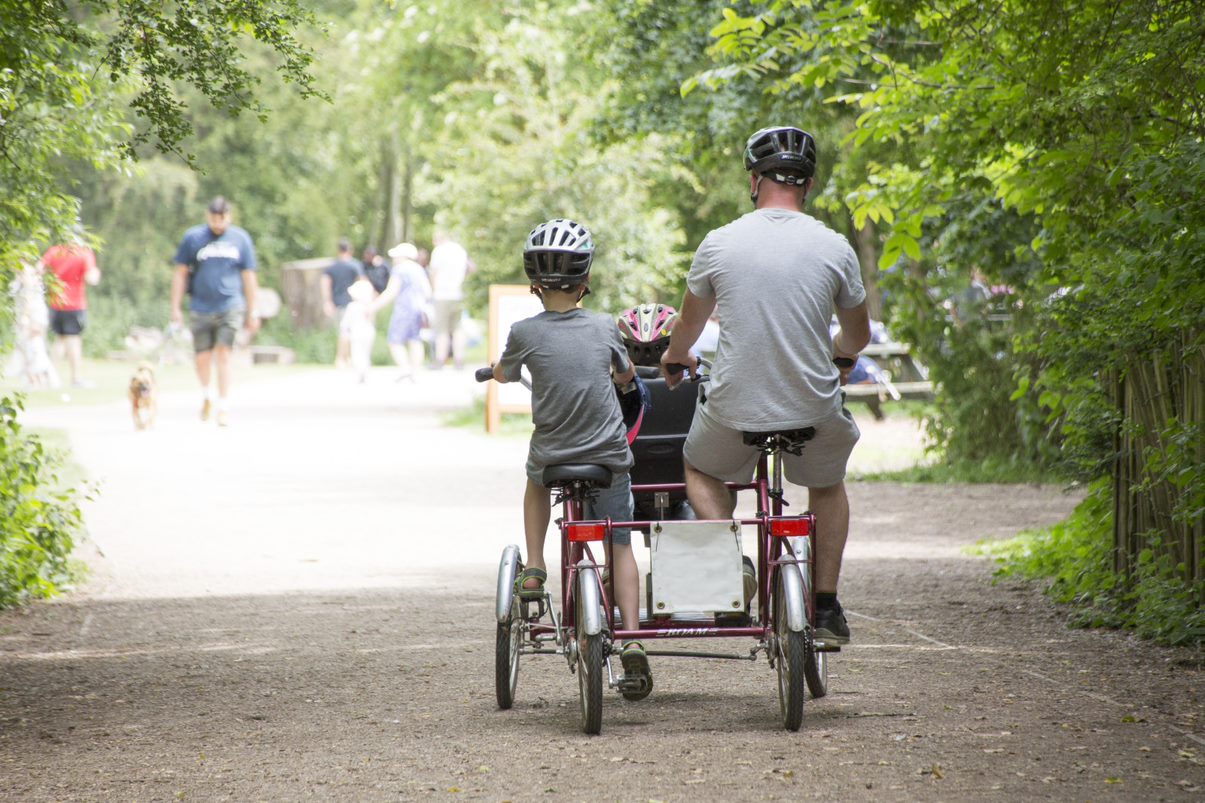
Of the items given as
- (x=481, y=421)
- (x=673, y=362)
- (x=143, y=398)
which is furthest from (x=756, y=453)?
(x=481, y=421)

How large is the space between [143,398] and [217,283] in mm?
1453

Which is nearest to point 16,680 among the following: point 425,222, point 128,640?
point 128,640

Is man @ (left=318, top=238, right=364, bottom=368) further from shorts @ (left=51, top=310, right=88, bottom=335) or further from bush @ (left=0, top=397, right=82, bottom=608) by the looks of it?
bush @ (left=0, top=397, right=82, bottom=608)

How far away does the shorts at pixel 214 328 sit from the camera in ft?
61.8

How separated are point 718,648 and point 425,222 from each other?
171 ft

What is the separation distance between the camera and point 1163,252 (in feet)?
21.0

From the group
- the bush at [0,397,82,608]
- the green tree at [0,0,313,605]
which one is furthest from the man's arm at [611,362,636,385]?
the bush at [0,397,82,608]

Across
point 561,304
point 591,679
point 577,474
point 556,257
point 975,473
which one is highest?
point 556,257

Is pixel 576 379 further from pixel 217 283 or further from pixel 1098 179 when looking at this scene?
pixel 217 283

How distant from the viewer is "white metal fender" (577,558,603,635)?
221 inches

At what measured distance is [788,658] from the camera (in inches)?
218

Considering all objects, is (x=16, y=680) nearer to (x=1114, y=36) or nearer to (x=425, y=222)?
(x=1114, y=36)

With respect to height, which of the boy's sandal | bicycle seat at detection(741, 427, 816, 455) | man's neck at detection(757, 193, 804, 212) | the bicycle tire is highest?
man's neck at detection(757, 193, 804, 212)

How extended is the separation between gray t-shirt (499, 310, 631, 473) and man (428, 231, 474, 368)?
22124 millimetres
